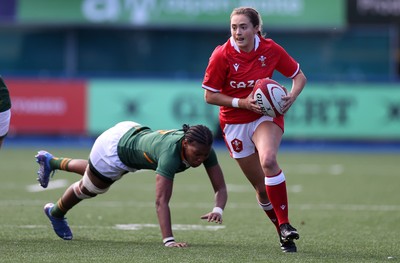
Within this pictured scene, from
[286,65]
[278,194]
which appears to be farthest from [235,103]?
[278,194]

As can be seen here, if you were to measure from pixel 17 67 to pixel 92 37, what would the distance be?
2.00 metres

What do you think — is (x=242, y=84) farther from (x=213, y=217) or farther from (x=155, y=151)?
(x=213, y=217)

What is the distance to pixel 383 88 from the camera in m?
21.0

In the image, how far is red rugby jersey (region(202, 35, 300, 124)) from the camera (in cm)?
779

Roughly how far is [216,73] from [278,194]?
1133 millimetres

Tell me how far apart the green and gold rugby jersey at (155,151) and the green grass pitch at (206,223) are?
0.65 m

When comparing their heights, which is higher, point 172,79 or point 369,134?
point 172,79

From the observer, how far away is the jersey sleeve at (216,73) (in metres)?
7.77

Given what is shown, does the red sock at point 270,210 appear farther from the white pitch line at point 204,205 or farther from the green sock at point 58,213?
the white pitch line at point 204,205

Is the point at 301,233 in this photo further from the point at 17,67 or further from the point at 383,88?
the point at 17,67

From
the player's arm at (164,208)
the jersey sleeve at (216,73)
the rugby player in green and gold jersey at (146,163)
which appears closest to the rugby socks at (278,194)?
the rugby player in green and gold jersey at (146,163)

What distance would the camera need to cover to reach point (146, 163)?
7723mm

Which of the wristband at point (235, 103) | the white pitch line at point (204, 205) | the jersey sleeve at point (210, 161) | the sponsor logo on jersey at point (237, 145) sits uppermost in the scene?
the wristband at point (235, 103)

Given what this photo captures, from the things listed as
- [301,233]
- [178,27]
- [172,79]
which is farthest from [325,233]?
[178,27]
